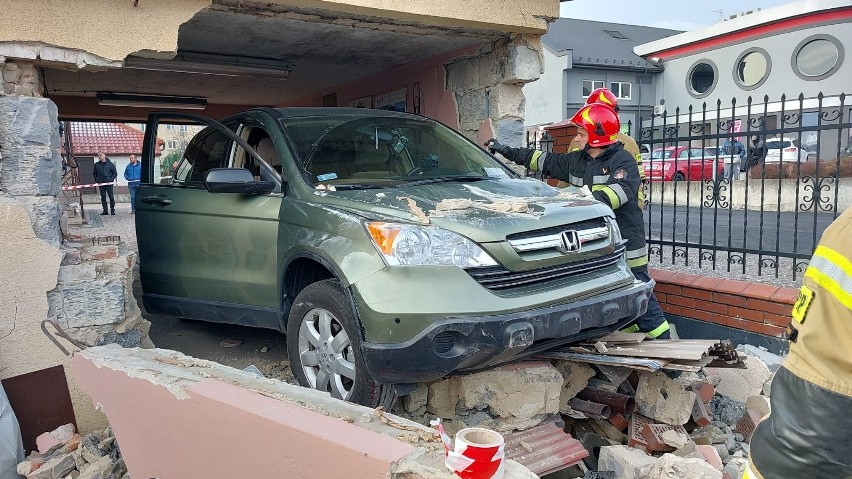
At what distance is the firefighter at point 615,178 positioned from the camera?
14.4ft

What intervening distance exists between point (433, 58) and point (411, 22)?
1.42 metres

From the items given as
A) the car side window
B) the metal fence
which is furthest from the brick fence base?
the car side window

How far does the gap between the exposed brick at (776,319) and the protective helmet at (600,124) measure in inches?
65.0

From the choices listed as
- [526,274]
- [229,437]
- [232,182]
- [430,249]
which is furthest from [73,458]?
[526,274]

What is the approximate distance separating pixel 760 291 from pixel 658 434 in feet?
5.94

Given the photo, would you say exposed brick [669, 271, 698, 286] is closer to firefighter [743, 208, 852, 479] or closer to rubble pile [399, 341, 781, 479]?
rubble pile [399, 341, 781, 479]

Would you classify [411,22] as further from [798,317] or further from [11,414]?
[798,317]

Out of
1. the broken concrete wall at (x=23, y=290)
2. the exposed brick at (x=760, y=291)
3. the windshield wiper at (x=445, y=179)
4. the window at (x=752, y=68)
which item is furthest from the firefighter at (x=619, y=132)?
the window at (x=752, y=68)

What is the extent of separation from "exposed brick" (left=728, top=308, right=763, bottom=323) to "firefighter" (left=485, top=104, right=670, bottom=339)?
0.56m

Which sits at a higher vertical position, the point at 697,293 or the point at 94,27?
the point at 94,27

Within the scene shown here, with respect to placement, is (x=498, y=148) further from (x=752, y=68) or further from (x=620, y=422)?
(x=752, y=68)

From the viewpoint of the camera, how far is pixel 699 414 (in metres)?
3.59

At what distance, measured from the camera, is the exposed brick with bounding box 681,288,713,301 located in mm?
4852

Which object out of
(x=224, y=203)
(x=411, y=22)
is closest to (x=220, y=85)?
(x=411, y=22)
